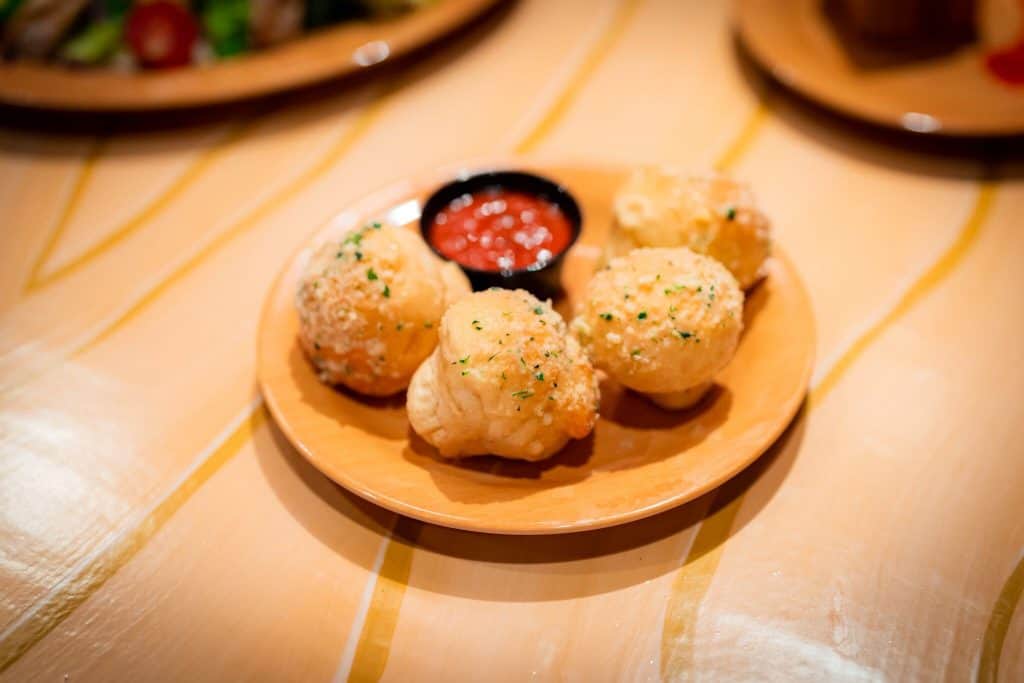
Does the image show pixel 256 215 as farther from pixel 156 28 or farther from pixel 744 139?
pixel 744 139

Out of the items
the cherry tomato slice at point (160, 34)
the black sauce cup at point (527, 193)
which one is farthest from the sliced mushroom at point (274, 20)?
the black sauce cup at point (527, 193)

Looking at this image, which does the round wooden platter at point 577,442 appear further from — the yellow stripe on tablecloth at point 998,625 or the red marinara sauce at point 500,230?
the yellow stripe on tablecloth at point 998,625

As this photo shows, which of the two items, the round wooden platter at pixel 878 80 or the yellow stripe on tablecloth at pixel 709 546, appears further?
the round wooden platter at pixel 878 80

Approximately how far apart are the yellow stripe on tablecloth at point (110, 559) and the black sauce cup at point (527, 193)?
2.52 ft

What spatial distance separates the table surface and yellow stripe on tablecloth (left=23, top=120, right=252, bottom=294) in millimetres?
12

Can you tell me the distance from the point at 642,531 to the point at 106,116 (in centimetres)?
306

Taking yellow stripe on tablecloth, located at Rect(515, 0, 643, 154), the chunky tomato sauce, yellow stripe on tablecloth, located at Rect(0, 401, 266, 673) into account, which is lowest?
yellow stripe on tablecloth, located at Rect(0, 401, 266, 673)

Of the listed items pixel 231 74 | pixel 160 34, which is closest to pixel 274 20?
pixel 231 74

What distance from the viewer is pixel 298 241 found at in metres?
3.03

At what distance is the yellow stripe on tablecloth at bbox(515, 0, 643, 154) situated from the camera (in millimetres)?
3453

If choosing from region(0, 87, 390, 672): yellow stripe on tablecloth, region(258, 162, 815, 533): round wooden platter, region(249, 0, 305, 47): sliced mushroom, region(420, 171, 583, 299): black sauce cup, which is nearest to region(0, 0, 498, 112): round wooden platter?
region(249, 0, 305, 47): sliced mushroom

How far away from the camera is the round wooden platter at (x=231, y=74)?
3.42 m

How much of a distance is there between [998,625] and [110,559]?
2.16 meters

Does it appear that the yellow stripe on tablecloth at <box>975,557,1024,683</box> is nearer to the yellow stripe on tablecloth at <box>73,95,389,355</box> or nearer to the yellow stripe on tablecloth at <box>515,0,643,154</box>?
the yellow stripe on tablecloth at <box>515,0,643,154</box>
